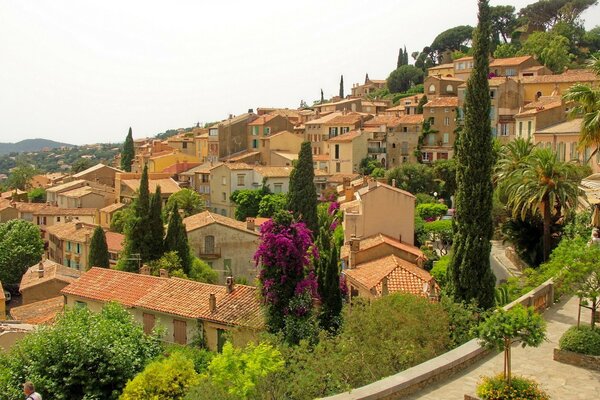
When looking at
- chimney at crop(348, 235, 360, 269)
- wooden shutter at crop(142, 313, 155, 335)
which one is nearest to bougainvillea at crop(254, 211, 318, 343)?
wooden shutter at crop(142, 313, 155, 335)

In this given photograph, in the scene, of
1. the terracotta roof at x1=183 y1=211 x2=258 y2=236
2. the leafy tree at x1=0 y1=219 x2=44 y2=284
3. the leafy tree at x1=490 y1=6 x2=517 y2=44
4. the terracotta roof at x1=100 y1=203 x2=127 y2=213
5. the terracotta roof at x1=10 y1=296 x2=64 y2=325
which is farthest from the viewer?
the leafy tree at x1=490 y1=6 x2=517 y2=44

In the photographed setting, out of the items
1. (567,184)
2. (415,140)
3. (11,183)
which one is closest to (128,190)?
(415,140)

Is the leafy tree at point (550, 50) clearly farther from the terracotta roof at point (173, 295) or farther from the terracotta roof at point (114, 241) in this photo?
the terracotta roof at point (173, 295)

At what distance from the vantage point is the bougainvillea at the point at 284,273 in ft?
82.0

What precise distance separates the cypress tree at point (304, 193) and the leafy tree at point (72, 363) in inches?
1174

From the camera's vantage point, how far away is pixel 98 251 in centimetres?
4928

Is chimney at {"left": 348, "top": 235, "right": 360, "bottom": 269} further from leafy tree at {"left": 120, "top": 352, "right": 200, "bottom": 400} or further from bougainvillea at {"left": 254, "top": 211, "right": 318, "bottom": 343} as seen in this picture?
leafy tree at {"left": 120, "top": 352, "right": 200, "bottom": 400}

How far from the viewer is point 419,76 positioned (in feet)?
419

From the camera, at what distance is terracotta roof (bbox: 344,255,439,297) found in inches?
1241

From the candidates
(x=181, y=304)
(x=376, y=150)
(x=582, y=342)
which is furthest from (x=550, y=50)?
(x=582, y=342)

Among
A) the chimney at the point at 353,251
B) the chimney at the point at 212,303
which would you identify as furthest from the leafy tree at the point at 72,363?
the chimney at the point at 353,251

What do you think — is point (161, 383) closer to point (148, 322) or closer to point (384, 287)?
point (384, 287)

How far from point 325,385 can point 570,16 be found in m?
119

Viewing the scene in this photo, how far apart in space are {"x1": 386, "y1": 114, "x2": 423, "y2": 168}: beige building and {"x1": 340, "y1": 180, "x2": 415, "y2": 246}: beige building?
32.5 meters
